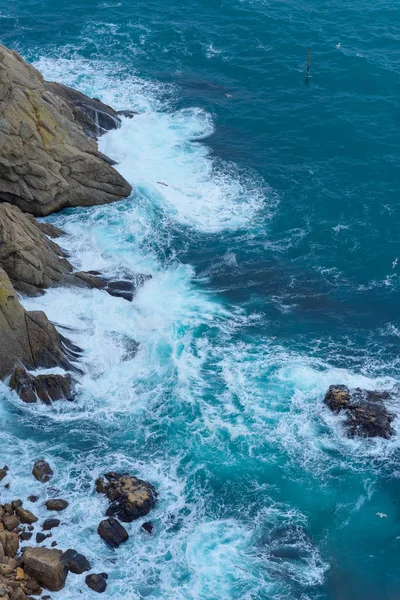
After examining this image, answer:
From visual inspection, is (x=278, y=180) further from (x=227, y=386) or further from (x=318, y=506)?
(x=318, y=506)

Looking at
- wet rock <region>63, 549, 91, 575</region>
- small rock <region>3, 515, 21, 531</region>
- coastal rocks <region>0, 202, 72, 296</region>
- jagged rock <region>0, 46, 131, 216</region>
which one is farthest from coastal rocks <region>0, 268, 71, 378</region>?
jagged rock <region>0, 46, 131, 216</region>

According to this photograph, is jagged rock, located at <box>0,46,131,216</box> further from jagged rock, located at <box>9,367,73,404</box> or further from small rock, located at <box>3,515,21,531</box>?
small rock, located at <box>3,515,21,531</box>

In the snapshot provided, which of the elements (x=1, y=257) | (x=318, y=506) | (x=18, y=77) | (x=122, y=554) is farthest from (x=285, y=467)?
(x=18, y=77)

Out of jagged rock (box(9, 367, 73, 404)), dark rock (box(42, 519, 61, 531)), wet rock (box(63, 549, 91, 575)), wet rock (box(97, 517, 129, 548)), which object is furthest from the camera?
jagged rock (box(9, 367, 73, 404))

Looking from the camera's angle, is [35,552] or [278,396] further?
[278,396]

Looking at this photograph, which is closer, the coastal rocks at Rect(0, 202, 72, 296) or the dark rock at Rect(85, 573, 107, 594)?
the dark rock at Rect(85, 573, 107, 594)

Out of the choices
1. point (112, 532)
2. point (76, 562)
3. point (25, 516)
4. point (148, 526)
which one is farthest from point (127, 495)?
point (25, 516)

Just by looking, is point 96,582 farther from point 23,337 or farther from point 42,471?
point 23,337
